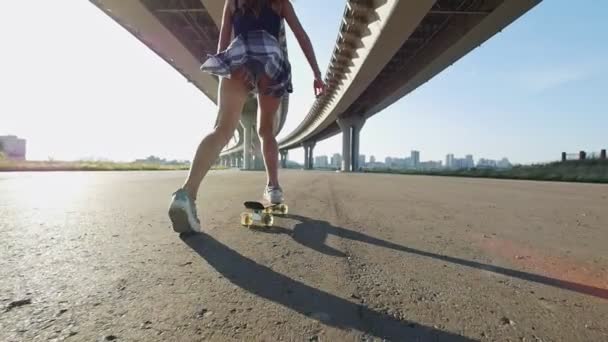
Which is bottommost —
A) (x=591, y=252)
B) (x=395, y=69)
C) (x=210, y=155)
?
(x=591, y=252)

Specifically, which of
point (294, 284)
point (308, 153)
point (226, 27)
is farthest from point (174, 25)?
point (308, 153)

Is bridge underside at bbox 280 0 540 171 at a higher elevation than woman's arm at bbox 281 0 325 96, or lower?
higher

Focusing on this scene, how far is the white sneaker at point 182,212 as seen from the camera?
2.17 m

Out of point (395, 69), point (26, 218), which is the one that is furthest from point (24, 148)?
point (26, 218)

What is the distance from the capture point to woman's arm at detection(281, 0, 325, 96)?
9.36ft

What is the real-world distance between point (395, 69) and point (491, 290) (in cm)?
2437

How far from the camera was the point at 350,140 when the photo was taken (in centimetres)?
4200

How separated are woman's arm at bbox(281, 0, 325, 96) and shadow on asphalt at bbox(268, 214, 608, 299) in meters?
1.37

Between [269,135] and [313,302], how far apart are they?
2362mm

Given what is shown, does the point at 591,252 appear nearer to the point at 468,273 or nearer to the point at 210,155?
the point at 468,273

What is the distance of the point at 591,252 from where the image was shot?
2.17 meters

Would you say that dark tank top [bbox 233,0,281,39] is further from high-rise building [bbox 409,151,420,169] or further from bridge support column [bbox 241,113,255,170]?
high-rise building [bbox 409,151,420,169]

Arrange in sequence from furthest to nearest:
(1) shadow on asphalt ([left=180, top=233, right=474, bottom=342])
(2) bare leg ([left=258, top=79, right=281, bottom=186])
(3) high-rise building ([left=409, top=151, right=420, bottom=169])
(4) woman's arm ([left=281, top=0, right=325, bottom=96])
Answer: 1. (3) high-rise building ([left=409, top=151, right=420, bottom=169])
2. (2) bare leg ([left=258, top=79, right=281, bottom=186])
3. (4) woman's arm ([left=281, top=0, right=325, bottom=96])
4. (1) shadow on asphalt ([left=180, top=233, right=474, bottom=342])

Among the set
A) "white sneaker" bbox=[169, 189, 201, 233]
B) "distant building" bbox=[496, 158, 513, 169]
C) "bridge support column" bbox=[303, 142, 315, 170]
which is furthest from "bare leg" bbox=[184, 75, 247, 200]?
"bridge support column" bbox=[303, 142, 315, 170]
